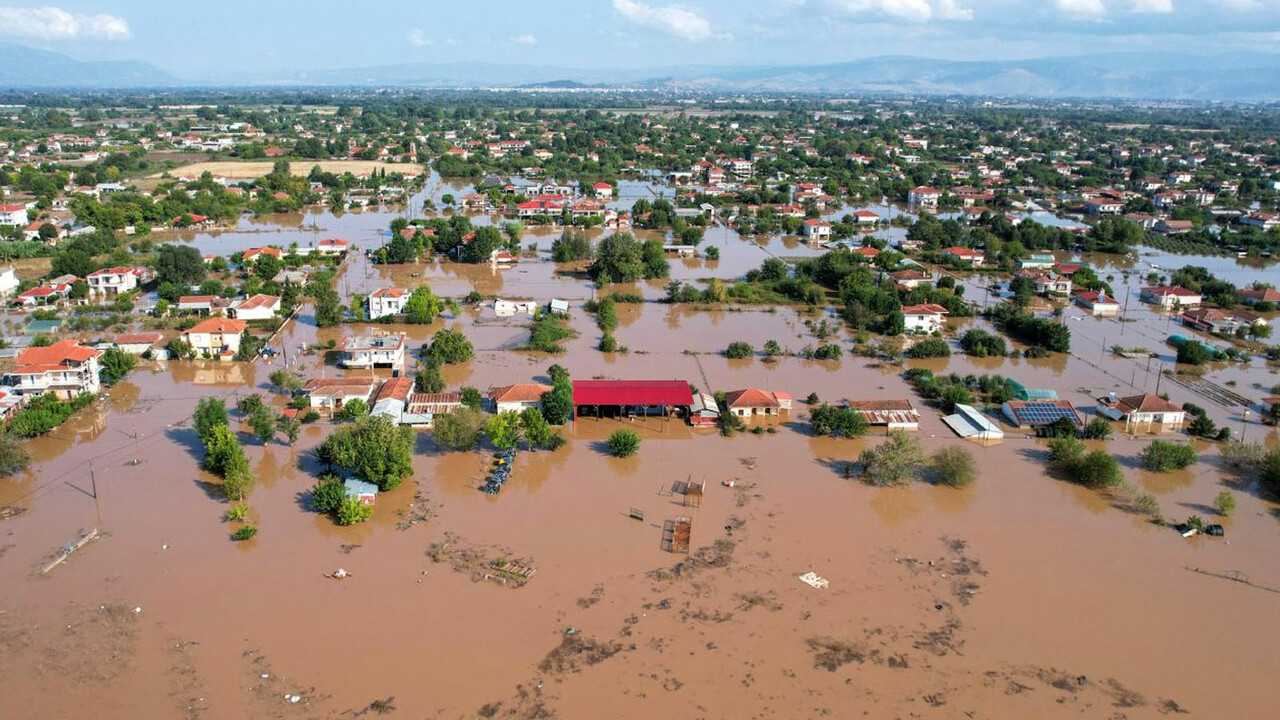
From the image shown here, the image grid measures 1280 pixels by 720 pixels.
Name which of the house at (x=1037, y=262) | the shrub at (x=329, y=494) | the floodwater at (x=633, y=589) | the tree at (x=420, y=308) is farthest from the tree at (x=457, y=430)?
the house at (x=1037, y=262)

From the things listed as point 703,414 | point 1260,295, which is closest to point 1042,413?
point 703,414

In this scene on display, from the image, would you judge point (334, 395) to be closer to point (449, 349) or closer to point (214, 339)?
point (449, 349)

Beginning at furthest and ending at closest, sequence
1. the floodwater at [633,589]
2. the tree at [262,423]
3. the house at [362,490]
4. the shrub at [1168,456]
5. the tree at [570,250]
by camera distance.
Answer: the tree at [570,250], the tree at [262,423], the shrub at [1168,456], the house at [362,490], the floodwater at [633,589]

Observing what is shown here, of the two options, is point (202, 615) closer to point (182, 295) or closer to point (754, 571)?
point (754, 571)

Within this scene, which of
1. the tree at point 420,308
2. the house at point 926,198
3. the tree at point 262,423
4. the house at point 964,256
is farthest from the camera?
the house at point 926,198

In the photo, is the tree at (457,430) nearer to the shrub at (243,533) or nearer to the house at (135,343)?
the shrub at (243,533)

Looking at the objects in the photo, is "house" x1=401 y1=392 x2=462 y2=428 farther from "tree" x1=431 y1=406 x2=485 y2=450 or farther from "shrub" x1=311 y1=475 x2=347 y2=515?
"shrub" x1=311 y1=475 x2=347 y2=515

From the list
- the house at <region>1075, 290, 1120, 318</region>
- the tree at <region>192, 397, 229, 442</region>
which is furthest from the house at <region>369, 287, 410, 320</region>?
the house at <region>1075, 290, 1120, 318</region>
